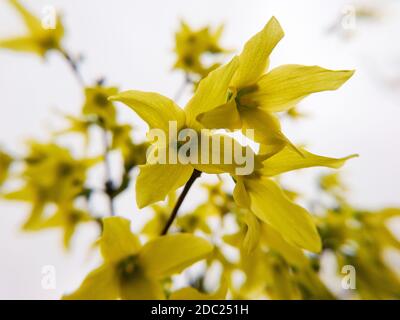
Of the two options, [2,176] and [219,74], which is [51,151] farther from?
[219,74]

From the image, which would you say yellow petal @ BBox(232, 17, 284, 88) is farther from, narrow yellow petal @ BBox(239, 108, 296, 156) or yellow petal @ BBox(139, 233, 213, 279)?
yellow petal @ BBox(139, 233, 213, 279)

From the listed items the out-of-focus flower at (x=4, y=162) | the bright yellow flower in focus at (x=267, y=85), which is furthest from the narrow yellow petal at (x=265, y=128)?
the out-of-focus flower at (x=4, y=162)

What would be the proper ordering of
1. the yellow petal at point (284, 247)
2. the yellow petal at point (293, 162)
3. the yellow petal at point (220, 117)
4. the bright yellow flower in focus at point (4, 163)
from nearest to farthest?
the yellow petal at point (220, 117)
the yellow petal at point (293, 162)
the yellow petal at point (284, 247)
the bright yellow flower in focus at point (4, 163)

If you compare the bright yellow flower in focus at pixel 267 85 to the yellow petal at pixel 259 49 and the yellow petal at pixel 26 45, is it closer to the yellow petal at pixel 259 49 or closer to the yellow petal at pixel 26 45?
the yellow petal at pixel 259 49

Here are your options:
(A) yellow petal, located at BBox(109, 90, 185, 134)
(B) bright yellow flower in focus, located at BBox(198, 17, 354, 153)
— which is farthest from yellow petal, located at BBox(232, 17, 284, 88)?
(A) yellow petal, located at BBox(109, 90, 185, 134)

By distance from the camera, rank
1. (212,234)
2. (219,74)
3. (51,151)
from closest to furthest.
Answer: (219,74) < (212,234) < (51,151)
